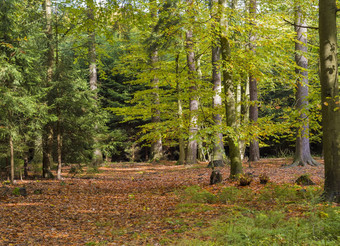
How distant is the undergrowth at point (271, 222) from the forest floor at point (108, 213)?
106 millimetres

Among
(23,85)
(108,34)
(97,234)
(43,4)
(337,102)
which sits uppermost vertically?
(43,4)

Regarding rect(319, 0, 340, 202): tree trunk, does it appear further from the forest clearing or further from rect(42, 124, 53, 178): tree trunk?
rect(42, 124, 53, 178): tree trunk

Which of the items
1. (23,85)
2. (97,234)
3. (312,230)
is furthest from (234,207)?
(23,85)

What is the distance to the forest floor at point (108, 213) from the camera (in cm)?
564

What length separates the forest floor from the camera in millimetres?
5645

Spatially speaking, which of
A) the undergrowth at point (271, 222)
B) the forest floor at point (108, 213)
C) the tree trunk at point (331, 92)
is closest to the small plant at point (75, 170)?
the forest floor at point (108, 213)

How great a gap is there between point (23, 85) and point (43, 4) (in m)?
4.21

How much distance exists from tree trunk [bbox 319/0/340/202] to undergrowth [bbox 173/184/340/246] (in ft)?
1.70

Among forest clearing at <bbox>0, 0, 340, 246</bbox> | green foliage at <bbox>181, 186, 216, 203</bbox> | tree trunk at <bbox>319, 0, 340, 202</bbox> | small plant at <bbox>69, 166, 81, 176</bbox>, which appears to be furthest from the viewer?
small plant at <bbox>69, 166, 81, 176</bbox>

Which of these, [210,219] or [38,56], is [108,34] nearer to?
[38,56]

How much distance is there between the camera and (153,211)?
7.47 meters

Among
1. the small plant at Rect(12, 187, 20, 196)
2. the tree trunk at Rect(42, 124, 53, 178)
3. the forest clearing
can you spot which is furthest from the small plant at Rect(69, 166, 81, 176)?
the small plant at Rect(12, 187, 20, 196)

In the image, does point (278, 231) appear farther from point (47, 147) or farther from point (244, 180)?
point (47, 147)

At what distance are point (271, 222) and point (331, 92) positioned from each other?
2751 mm
